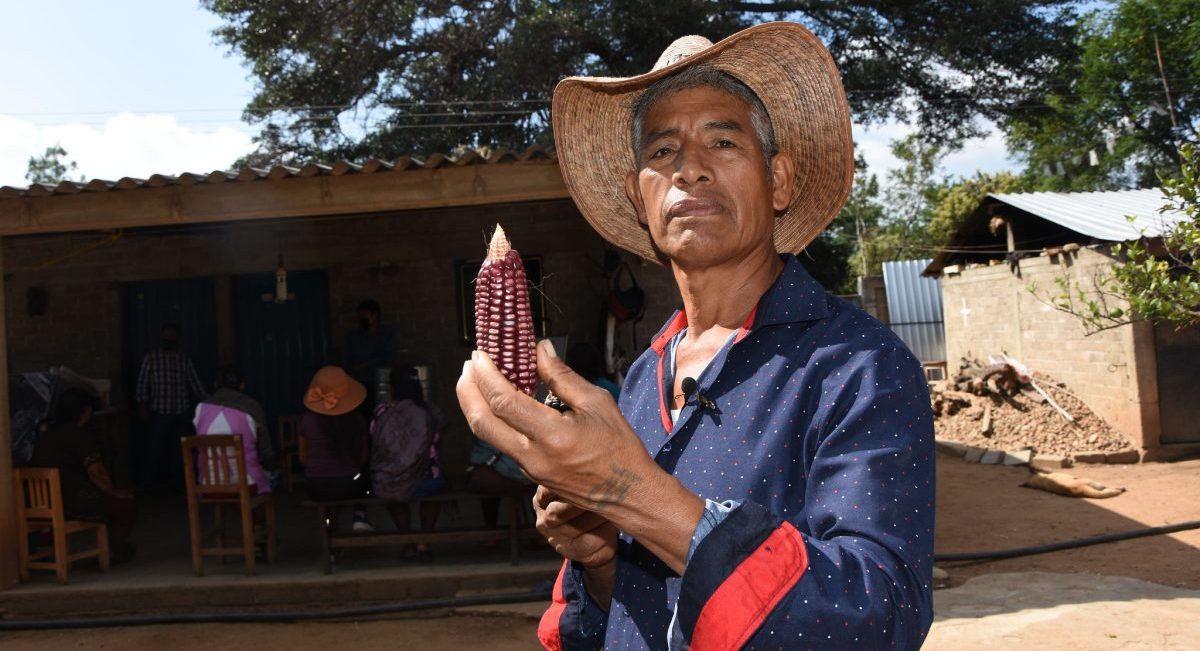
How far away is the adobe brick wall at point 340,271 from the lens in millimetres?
10367

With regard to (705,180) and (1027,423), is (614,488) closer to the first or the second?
(705,180)

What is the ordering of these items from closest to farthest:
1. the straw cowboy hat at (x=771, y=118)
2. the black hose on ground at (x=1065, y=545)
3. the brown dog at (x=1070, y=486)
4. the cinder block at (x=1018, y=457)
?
the straw cowboy hat at (x=771, y=118) < the black hose on ground at (x=1065, y=545) < the brown dog at (x=1070, y=486) < the cinder block at (x=1018, y=457)

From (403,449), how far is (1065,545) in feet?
17.3

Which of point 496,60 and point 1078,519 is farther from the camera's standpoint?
point 496,60

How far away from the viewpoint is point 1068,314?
12.2 metres

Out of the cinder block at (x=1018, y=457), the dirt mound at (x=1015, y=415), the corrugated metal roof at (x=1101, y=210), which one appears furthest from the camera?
the dirt mound at (x=1015, y=415)

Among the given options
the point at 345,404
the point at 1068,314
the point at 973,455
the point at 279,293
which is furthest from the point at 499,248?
the point at 1068,314

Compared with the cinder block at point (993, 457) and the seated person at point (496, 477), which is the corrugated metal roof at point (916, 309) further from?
the seated person at point (496, 477)

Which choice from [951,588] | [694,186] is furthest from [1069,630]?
[694,186]

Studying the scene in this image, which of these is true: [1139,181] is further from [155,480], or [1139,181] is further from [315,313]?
[155,480]

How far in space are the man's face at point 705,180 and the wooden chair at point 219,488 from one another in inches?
224

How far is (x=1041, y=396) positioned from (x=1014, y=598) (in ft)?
24.3

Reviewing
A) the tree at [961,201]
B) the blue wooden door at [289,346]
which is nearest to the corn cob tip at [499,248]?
the blue wooden door at [289,346]

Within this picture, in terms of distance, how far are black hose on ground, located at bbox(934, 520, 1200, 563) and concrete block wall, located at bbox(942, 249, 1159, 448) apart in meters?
2.26
